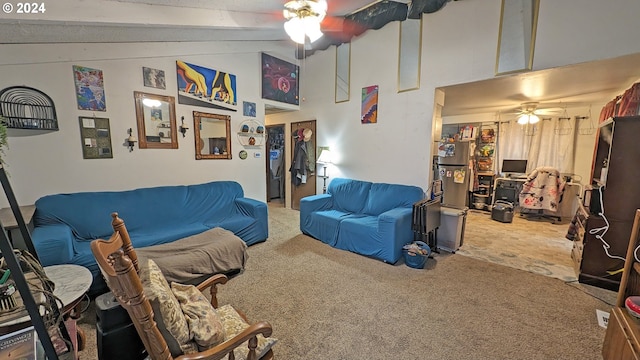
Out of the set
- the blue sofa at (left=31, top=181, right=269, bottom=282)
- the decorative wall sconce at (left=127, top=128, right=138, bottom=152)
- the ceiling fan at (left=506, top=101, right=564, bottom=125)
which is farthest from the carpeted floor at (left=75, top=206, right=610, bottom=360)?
the ceiling fan at (left=506, top=101, right=564, bottom=125)

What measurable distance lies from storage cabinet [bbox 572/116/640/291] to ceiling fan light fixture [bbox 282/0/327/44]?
2833mm

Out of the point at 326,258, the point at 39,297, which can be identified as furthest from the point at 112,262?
the point at 326,258

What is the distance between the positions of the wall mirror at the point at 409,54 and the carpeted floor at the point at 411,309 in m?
2.45

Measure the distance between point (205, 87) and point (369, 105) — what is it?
A: 8.27ft

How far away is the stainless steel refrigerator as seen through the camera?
4801mm

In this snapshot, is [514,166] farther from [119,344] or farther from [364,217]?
[119,344]

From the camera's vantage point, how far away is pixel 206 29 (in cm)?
264

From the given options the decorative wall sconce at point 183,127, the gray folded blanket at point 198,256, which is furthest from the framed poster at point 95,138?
the gray folded blanket at point 198,256

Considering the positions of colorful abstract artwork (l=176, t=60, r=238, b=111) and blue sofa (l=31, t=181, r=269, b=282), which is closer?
blue sofa (l=31, t=181, r=269, b=282)

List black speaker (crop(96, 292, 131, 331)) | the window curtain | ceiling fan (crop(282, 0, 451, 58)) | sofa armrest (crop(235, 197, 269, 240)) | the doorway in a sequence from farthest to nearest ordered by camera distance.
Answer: the doorway
the window curtain
sofa armrest (crop(235, 197, 269, 240))
ceiling fan (crop(282, 0, 451, 58))
black speaker (crop(96, 292, 131, 331))

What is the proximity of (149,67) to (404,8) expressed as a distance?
3.43 meters

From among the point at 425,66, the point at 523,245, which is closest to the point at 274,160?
the point at 425,66

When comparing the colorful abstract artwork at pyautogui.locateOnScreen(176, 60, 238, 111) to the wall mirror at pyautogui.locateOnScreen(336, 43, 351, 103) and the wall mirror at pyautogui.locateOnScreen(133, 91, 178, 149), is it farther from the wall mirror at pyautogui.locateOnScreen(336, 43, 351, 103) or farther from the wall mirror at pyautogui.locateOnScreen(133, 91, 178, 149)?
the wall mirror at pyautogui.locateOnScreen(336, 43, 351, 103)

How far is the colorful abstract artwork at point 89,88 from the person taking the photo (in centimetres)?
262
